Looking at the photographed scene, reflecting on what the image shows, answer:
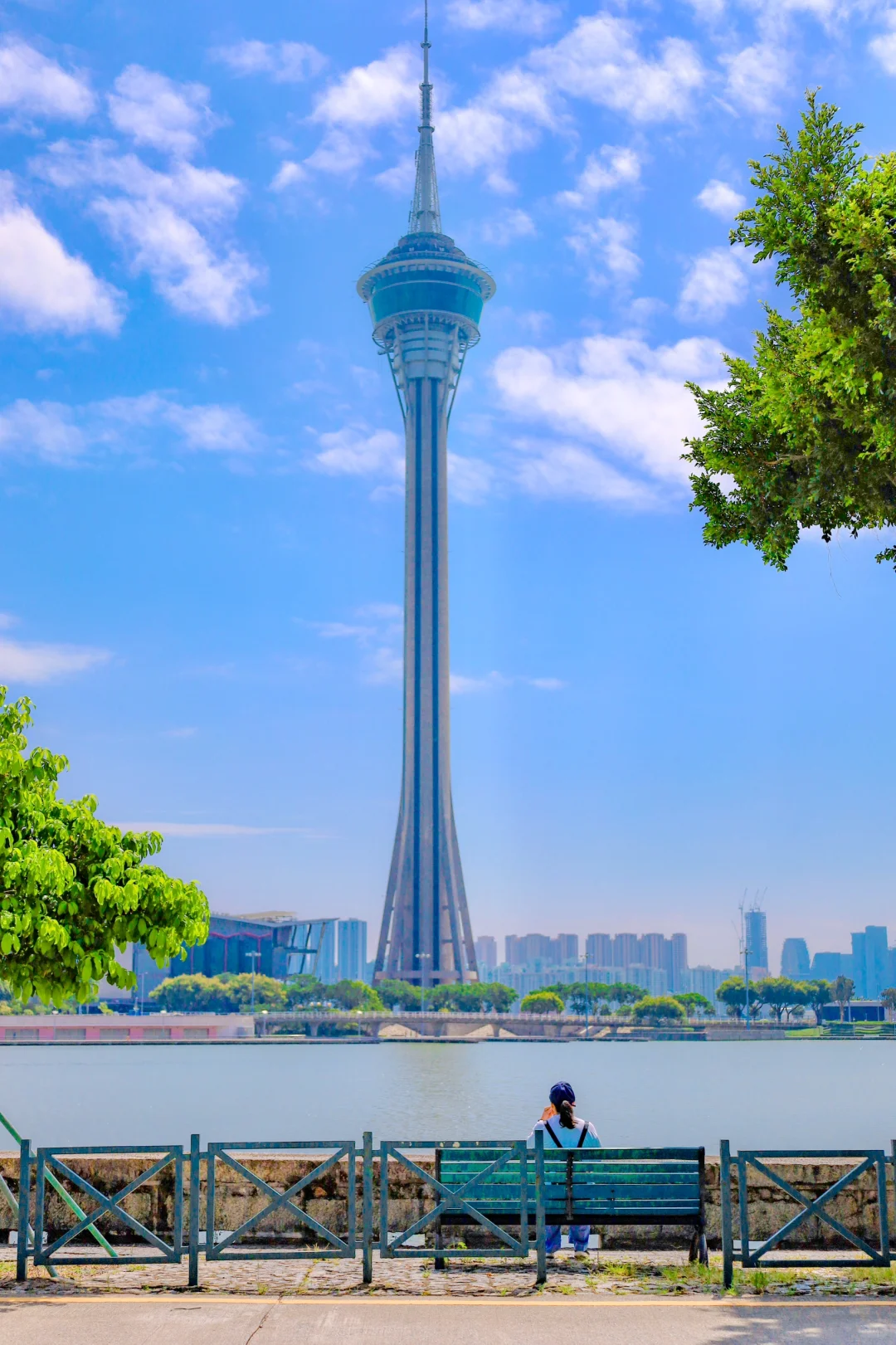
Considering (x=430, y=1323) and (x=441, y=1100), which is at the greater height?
(x=430, y=1323)

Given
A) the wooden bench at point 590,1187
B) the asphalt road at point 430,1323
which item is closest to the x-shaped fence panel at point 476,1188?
the wooden bench at point 590,1187

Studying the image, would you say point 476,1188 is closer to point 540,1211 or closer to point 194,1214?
point 540,1211

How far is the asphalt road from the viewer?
10531 mm

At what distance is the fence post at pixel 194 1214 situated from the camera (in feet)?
39.1

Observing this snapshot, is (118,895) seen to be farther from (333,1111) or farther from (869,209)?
(333,1111)

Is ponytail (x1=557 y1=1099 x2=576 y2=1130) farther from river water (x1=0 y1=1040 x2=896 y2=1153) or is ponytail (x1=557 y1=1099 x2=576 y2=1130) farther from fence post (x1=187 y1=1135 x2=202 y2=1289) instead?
river water (x1=0 y1=1040 x2=896 y2=1153)

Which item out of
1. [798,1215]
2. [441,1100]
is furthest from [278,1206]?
[441,1100]

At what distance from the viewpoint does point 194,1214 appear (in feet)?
39.5

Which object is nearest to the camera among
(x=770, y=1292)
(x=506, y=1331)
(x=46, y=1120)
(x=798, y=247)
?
(x=506, y=1331)

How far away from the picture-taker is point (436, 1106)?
7881cm

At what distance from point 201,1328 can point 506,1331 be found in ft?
7.69

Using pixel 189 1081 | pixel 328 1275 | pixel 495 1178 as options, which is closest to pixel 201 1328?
pixel 328 1275

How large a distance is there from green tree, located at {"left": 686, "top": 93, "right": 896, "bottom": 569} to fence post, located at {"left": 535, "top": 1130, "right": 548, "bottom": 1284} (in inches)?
293

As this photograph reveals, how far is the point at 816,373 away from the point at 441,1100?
248ft
